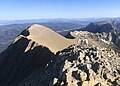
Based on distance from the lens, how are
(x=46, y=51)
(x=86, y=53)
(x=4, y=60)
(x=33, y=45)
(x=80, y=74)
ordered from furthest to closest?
(x=4, y=60) → (x=33, y=45) → (x=46, y=51) → (x=86, y=53) → (x=80, y=74)

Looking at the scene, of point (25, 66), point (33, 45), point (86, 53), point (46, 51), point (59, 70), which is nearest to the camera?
point (59, 70)

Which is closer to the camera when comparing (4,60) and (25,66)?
(25,66)

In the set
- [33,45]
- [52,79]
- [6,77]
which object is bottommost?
[6,77]

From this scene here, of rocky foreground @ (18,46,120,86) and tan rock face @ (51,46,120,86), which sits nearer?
tan rock face @ (51,46,120,86)

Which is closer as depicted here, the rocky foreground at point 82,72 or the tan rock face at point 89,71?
the tan rock face at point 89,71

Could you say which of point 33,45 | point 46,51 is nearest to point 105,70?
point 46,51

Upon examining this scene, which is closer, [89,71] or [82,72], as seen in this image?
[82,72]

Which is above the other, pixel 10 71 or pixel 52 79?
pixel 52 79

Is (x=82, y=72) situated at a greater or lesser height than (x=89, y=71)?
greater

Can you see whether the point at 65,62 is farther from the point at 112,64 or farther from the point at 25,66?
the point at 25,66
